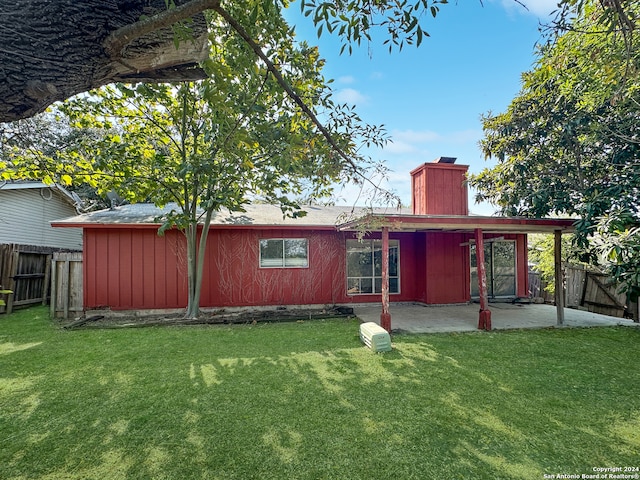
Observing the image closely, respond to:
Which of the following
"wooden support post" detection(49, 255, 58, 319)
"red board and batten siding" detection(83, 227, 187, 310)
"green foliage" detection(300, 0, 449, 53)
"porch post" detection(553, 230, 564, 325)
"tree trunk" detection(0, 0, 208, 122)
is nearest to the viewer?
"tree trunk" detection(0, 0, 208, 122)

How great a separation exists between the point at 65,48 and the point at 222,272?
7.00m

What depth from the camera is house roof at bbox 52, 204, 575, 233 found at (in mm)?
5418

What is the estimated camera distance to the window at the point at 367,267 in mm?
8914

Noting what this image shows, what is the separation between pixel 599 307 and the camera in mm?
8148

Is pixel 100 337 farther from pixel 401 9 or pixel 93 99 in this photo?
pixel 401 9

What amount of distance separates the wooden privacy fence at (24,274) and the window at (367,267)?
825cm

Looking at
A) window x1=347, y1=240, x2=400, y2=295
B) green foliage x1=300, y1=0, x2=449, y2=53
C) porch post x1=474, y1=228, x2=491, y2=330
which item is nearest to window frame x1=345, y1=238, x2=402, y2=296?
window x1=347, y1=240, x2=400, y2=295

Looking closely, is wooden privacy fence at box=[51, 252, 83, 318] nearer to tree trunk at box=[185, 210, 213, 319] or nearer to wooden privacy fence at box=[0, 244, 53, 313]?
wooden privacy fence at box=[0, 244, 53, 313]

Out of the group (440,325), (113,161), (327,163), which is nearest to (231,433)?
(327,163)

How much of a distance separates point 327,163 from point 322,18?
1627 mm

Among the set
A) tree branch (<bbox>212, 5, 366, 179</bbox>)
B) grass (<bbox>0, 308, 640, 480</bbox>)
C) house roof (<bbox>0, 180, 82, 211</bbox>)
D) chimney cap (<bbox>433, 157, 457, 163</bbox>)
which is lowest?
grass (<bbox>0, 308, 640, 480</bbox>)

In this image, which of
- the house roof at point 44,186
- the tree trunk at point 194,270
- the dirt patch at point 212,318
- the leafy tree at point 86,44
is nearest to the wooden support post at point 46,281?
the house roof at point 44,186

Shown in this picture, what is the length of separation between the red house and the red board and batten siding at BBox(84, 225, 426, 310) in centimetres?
2

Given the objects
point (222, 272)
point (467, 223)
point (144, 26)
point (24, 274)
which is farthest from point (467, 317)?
point (24, 274)
